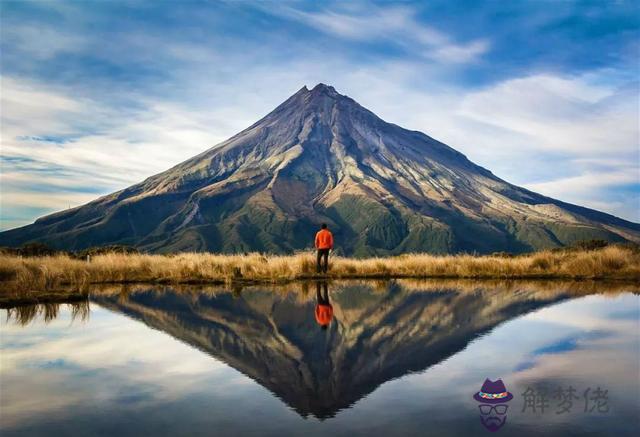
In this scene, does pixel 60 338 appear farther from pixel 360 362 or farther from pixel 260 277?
pixel 260 277

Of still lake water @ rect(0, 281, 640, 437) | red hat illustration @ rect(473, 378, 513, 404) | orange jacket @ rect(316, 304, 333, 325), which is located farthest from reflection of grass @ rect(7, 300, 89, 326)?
red hat illustration @ rect(473, 378, 513, 404)

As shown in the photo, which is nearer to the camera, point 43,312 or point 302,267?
point 43,312

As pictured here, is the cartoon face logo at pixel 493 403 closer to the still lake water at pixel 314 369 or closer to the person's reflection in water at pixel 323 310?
the still lake water at pixel 314 369

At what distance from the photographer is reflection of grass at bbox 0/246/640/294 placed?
2216cm

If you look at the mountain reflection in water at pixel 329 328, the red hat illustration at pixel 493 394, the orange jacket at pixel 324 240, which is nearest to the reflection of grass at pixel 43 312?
the mountain reflection in water at pixel 329 328

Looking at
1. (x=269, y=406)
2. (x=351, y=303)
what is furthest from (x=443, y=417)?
(x=351, y=303)

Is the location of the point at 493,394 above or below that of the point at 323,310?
below

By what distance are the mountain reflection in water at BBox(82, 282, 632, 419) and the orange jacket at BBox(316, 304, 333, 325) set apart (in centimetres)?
18

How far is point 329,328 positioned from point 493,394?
4757mm

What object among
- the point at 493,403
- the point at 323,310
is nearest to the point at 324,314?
the point at 323,310

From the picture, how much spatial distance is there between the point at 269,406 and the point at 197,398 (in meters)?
0.90

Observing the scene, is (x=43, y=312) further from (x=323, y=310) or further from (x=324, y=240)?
(x=324, y=240)

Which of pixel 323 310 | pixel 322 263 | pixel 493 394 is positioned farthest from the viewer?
pixel 322 263

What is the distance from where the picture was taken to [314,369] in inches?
298
